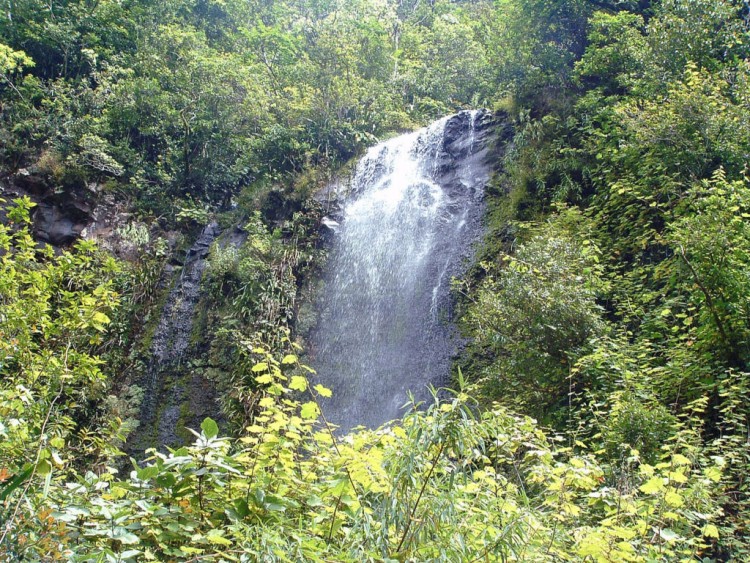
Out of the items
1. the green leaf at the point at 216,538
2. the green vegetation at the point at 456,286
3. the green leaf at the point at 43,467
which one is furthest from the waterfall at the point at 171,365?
the green leaf at the point at 216,538

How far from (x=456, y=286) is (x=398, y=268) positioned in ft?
5.75

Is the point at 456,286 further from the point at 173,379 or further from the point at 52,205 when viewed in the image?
the point at 52,205

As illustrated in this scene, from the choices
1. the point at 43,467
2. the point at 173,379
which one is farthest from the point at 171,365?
the point at 43,467

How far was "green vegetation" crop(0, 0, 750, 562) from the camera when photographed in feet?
7.21

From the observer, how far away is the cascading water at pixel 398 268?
345 inches

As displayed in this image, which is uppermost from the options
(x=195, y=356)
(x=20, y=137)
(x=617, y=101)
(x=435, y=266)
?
(x=617, y=101)

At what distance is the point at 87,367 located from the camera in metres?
4.14

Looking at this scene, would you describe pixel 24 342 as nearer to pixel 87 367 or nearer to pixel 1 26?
pixel 87 367

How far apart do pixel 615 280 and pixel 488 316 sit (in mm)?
2120

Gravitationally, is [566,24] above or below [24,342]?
above

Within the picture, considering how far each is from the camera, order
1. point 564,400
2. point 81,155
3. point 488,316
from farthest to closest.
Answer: point 81,155 < point 488,316 < point 564,400

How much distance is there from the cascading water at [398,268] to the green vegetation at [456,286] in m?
0.66

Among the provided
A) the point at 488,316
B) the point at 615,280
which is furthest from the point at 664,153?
the point at 488,316

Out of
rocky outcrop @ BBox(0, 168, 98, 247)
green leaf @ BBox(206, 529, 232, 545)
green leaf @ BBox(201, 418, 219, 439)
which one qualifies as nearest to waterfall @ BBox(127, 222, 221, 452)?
rocky outcrop @ BBox(0, 168, 98, 247)
